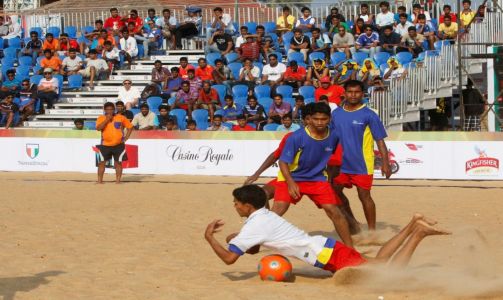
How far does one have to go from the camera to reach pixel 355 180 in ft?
36.8

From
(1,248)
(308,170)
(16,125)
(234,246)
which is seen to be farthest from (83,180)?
(234,246)

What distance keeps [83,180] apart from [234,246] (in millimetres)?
12218

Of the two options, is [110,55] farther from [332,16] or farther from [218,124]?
[218,124]

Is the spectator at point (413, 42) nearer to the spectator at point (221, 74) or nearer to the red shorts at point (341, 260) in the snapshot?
the spectator at point (221, 74)

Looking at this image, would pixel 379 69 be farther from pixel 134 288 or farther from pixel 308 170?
pixel 134 288

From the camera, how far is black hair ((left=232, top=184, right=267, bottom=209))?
838 centimetres

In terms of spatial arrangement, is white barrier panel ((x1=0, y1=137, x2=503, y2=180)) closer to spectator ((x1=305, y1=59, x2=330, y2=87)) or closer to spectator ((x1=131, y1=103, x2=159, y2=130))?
spectator ((x1=131, y1=103, x2=159, y2=130))

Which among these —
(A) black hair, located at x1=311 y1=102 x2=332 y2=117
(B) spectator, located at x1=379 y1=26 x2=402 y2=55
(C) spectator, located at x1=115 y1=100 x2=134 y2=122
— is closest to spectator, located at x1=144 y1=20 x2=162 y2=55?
(C) spectator, located at x1=115 y1=100 x2=134 y2=122

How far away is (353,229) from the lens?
1158 cm

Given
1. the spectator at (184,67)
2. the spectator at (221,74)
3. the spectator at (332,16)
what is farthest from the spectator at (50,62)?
the spectator at (332,16)

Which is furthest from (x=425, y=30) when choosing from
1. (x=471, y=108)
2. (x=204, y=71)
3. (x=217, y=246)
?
(x=217, y=246)

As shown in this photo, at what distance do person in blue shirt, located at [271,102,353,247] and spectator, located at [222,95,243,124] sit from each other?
39.8 feet

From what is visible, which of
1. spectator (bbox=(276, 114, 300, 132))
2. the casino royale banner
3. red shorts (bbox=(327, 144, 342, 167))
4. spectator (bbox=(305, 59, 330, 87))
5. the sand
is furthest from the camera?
spectator (bbox=(305, 59, 330, 87))

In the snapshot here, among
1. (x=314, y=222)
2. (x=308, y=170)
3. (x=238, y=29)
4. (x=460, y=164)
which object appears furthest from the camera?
(x=238, y=29)
